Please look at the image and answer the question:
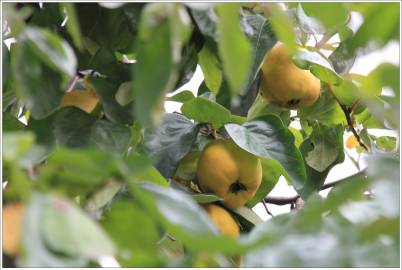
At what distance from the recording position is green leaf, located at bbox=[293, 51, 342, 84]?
64cm

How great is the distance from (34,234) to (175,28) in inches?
3.3

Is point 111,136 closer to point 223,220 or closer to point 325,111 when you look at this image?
point 223,220

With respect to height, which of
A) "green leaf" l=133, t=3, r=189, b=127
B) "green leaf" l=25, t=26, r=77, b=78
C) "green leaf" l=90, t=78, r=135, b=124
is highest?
"green leaf" l=133, t=3, r=189, b=127

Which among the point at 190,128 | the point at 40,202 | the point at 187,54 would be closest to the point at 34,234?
the point at 40,202

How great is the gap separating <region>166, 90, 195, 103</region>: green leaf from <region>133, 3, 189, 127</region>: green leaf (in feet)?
1.61

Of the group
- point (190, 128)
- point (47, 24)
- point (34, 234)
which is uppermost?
point (34, 234)

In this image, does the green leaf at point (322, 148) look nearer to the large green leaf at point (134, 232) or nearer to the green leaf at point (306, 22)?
the green leaf at point (306, 22)

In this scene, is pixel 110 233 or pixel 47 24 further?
pixel 47 24

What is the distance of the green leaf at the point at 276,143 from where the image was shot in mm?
655

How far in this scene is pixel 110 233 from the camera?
266 mm

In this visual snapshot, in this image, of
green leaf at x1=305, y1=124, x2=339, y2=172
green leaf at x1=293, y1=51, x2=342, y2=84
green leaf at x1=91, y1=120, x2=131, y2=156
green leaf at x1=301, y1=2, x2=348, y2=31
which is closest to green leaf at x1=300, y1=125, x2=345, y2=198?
green leaf at x1=305, y1=124, x2=339, y2=172

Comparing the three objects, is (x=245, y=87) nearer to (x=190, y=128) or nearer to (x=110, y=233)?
(x=190, y=128)

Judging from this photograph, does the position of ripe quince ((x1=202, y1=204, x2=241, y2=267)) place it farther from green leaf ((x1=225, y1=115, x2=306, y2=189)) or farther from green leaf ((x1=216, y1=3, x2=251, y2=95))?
green leaf ((x1=216, y1=3, x2=251, y2=95))

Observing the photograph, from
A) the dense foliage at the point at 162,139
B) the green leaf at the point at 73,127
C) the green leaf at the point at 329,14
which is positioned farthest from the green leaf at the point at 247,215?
the green leaf at the point at 329,14
